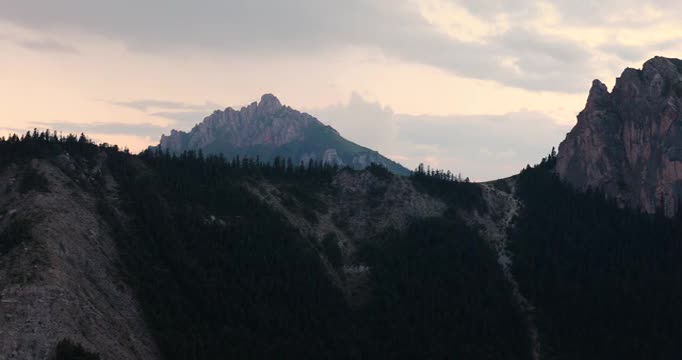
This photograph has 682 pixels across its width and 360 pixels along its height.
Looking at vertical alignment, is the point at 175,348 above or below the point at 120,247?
below

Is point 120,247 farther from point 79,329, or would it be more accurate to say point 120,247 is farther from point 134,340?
point 79,329

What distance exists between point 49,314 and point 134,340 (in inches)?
1002

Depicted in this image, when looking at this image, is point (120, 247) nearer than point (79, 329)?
No

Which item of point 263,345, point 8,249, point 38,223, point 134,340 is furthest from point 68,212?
point 263,345

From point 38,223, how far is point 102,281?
67.7 ft

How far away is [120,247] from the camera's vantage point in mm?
194750

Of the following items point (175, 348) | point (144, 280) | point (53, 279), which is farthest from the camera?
point (144, 280)

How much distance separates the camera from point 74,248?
6841 inches

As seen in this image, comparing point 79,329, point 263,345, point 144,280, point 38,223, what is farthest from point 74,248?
point 263,345

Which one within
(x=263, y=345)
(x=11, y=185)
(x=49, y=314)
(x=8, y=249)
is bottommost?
(x=263, y=345)

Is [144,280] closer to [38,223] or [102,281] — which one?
[102,281]

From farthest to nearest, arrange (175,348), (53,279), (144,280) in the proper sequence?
(144,280) < (175,348) < (53,279)

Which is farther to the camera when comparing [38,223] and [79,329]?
[38,223]

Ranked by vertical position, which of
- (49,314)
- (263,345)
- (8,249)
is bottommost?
(263,345)
